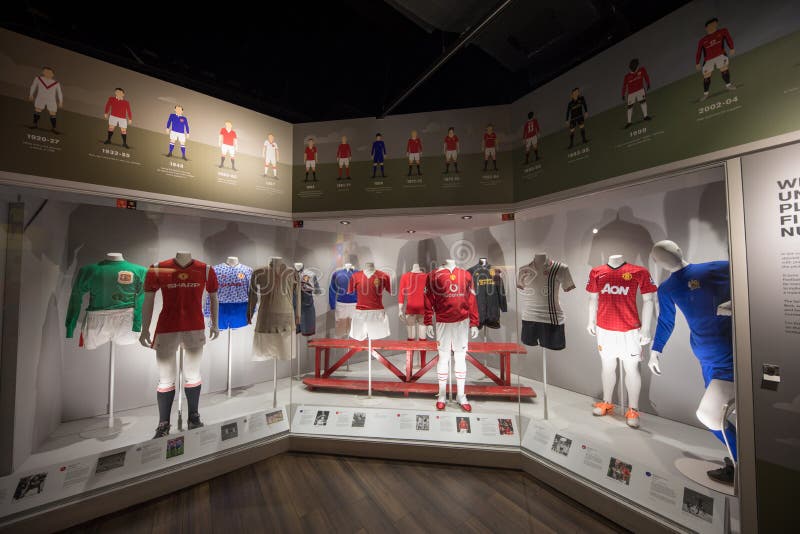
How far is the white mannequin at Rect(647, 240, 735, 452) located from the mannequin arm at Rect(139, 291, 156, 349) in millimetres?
4119

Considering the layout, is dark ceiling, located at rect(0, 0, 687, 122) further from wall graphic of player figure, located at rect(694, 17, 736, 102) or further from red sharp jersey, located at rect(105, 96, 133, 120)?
red sharp jersey, located at rect(105, 96, 133, 120)

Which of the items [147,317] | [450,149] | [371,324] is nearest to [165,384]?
[147,317]

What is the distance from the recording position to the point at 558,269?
9.02ft

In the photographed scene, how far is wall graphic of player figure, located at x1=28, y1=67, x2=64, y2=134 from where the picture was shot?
2104 millimetres

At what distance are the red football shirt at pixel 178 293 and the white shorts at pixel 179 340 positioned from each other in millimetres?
36

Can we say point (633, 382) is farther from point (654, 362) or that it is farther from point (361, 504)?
point (361, 504)

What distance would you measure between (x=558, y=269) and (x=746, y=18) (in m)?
1.83

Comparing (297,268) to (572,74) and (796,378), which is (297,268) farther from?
(796,378)

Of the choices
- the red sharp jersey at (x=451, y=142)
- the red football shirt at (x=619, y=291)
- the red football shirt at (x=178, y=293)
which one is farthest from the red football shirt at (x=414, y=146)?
the red football shirt at (x=178, y=293)

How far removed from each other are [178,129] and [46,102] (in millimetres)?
768

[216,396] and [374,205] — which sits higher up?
[374,205]

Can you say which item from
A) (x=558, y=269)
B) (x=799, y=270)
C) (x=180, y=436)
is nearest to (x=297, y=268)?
(x=180, y=436)

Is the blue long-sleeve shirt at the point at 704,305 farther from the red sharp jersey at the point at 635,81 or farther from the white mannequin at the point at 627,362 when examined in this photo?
the red sharp jersey at the point at 635,81

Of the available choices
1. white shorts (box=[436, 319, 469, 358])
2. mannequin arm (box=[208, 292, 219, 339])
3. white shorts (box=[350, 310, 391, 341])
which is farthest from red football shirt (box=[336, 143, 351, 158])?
white shorts (box=[436, 319, 469, 358])
